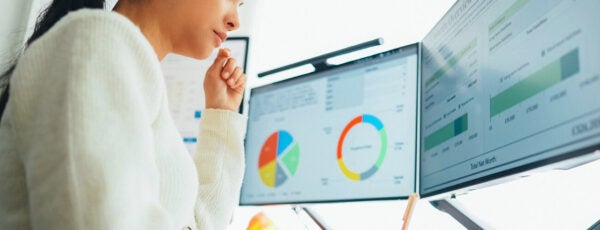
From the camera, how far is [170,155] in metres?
0.72

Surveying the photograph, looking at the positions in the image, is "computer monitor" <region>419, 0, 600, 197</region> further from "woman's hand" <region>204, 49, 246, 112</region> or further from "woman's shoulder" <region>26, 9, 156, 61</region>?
"woman's shoulder" <region>26, 9, 156, 61</region>

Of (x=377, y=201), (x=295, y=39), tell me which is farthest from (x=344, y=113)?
(x=295, y=39)

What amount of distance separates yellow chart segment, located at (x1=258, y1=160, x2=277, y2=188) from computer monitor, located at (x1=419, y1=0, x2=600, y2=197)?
0.49 meters

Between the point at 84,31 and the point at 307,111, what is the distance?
3.08 ft

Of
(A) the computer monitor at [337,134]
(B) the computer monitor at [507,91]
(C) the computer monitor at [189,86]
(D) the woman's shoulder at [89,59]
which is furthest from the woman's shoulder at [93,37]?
(C) the computer monitor at [189,86]

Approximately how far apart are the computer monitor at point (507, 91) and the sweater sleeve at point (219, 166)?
399 millimetres

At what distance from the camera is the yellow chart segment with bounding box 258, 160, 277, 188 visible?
1502 millimetres

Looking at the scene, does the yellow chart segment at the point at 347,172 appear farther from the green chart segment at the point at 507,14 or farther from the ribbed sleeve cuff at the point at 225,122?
the green chart segment at the point at 507,14

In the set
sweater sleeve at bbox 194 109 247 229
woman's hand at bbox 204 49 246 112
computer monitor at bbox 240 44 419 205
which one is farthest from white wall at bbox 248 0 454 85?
sweater sleeve at bbox 194 109 247 229

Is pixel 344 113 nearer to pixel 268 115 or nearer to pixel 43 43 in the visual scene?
pixel 268 115

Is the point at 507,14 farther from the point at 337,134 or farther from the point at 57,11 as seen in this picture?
the point at 57,11

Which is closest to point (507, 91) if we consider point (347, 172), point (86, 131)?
point (347, 172)

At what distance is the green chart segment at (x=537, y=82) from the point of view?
0.69 m

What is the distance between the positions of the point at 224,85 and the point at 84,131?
665 millimetres
